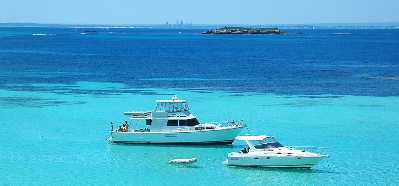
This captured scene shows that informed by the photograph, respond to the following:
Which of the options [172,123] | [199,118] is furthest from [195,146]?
[199,118]

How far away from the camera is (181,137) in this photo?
48469 mm

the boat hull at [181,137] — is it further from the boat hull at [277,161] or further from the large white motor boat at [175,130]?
the boat hull at [277,161]

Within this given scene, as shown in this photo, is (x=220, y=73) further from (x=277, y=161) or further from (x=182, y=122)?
(x=277, y=161)

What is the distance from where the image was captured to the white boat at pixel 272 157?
4116 centimetres

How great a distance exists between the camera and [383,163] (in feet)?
142

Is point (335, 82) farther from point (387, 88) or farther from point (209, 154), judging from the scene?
point (209, 154)

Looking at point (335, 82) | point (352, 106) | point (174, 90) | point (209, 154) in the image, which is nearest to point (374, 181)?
point (209, 154)

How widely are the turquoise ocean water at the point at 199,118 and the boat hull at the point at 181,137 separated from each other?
58cm

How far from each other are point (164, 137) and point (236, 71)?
60.5 meters

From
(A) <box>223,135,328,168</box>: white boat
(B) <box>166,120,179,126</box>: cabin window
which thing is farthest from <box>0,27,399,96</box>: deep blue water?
(A) <box>223,135,328,168</box>: white boat

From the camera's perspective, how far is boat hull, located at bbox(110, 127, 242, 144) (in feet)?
158

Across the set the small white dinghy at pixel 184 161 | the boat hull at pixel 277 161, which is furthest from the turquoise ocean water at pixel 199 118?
the small white dinghy at pixel 184 161

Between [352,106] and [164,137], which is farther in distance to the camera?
[352,106]

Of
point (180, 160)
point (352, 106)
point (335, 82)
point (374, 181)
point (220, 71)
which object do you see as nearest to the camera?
point (374, 181)
